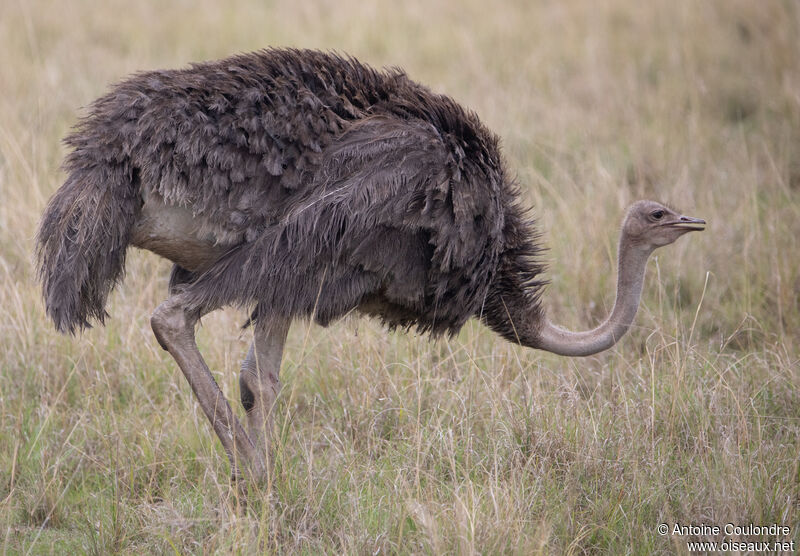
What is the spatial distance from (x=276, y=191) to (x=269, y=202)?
46 mm

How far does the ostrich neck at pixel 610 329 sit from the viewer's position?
3.79 m

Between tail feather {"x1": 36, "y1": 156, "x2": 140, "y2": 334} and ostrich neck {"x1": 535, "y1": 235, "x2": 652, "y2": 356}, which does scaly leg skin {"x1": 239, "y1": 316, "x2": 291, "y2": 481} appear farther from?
ostrich neck {"x1": 535, "y1": 235, "x2": 652, "y2": 356}

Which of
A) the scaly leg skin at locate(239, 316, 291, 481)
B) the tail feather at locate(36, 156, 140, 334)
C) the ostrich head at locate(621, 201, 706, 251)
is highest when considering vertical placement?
the ostrich head at locate(621, 201, 706, 251)

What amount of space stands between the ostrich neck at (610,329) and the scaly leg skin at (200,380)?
123cm

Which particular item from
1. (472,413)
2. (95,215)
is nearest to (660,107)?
(472,413)

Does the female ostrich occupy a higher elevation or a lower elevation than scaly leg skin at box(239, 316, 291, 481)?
higher

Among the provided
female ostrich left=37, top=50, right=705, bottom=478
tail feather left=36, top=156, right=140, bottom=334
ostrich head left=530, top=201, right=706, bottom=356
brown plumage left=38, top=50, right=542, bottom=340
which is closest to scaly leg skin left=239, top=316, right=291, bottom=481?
female ostrich left=37, top=50, right=705, bottom=478

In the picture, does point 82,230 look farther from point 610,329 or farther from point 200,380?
point 610,329

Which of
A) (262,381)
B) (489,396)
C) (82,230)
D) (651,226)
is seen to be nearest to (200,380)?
(262,381)

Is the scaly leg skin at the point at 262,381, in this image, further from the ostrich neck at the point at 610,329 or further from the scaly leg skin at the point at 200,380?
the ostrich neck at the point at 610,329

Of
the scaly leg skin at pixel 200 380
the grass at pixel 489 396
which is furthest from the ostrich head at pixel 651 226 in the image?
the scaly leg skin at pixel 200 380

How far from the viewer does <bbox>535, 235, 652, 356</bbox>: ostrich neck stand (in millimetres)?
3795

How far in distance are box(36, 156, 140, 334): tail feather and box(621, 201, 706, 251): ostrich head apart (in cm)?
191

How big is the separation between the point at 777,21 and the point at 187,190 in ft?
23.7
